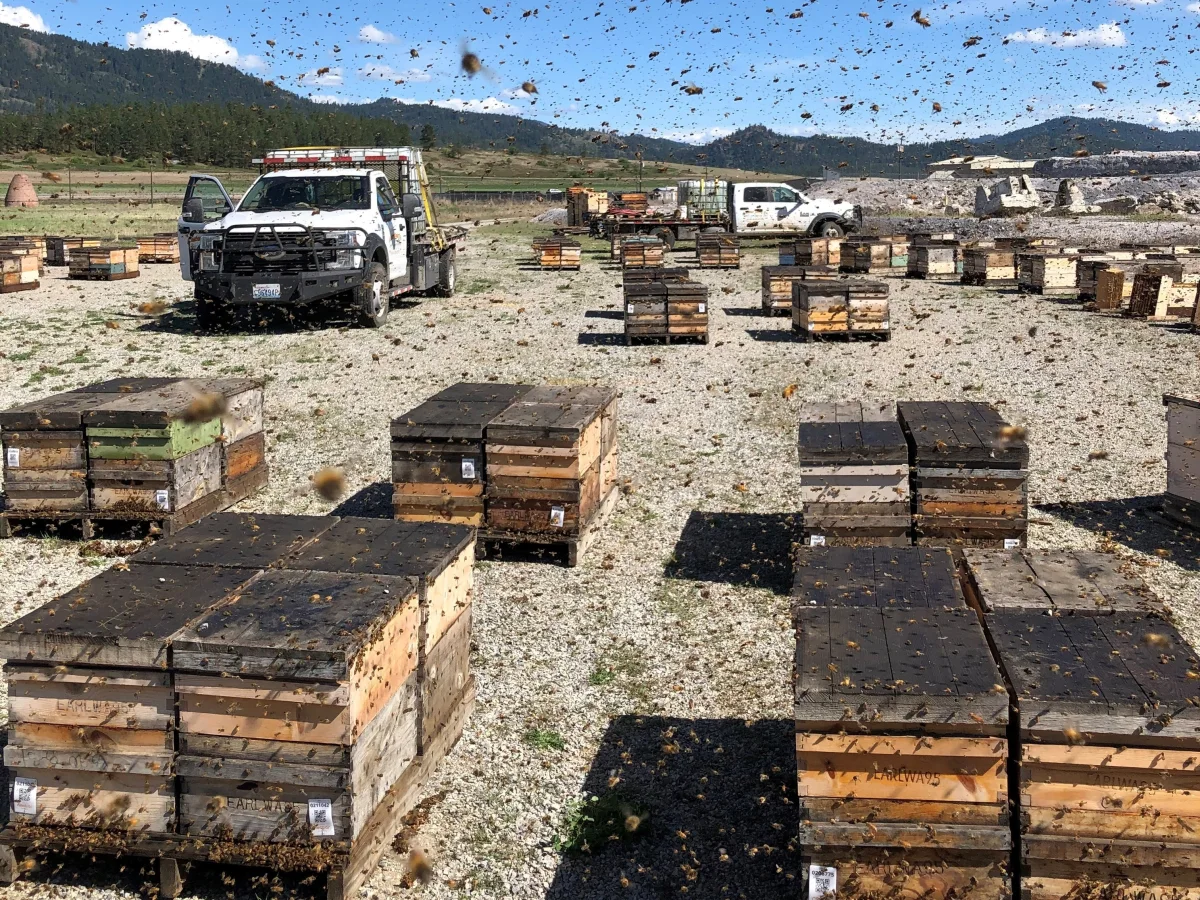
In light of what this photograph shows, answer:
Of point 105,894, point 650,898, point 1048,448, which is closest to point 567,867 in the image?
point 650,898

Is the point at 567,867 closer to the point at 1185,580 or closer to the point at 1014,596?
the point at 1014,596

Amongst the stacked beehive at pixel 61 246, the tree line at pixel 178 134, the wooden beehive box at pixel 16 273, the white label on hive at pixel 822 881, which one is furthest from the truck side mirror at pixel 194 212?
the tree line at pixel 178 134

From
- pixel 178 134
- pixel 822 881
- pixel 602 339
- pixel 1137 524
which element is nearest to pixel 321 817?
pixel 822 881

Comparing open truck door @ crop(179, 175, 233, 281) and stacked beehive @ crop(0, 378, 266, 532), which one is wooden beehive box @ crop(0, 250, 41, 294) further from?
stacked beehive @ crop(0, 378, 266, 532)

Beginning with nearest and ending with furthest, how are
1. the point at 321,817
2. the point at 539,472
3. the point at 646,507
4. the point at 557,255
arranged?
the point at 321,817
the point at 539,472
the point at 646,507
the point at 557,255

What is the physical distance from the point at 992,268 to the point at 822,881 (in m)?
23.8

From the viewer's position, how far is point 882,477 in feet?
28.3

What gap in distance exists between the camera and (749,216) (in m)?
40.1

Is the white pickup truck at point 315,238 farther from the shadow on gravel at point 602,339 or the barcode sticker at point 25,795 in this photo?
the barcode sticker at point 25,795

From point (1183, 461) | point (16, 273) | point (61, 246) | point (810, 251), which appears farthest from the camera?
point (61, 246)

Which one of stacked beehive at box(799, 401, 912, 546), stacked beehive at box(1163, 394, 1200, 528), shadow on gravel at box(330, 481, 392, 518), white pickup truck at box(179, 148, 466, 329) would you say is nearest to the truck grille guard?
white pickup truck at box(179, 148, 466, 329)

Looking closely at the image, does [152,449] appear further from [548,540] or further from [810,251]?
[810,251]

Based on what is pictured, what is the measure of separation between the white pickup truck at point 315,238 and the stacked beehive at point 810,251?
1075 cm

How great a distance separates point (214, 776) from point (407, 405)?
10196 mm
